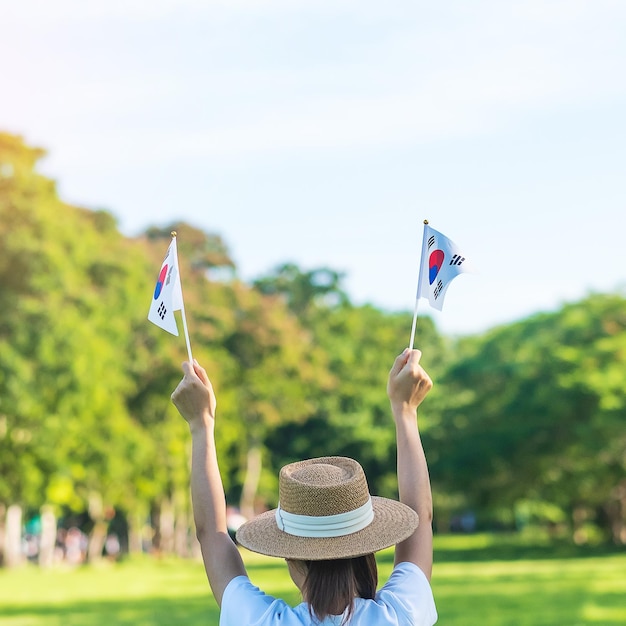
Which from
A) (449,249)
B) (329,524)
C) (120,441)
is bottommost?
(120,441)

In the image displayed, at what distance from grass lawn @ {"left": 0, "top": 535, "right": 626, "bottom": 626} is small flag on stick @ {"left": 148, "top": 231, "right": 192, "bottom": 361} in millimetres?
15834

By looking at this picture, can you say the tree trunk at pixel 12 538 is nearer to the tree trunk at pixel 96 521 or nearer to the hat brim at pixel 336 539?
the tree trunk at pixel 96 521

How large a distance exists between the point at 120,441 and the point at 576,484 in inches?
656

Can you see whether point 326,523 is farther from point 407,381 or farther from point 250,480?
point 250,480

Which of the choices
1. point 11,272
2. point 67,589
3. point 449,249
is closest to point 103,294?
point 11,272

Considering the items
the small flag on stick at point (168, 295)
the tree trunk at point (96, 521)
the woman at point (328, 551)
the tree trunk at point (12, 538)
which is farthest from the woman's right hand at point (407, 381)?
the tree trunk at point (96, 521)

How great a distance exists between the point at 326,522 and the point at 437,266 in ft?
3.53

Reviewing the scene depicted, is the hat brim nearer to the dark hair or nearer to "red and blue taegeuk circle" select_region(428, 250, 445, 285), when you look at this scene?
the dark hair

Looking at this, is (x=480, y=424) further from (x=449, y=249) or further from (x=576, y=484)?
(x=449, y=249)

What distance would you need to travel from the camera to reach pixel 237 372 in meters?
46.5

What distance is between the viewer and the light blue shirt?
2836 millimetres

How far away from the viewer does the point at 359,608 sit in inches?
112

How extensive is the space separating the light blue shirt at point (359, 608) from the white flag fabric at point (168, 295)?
902mm

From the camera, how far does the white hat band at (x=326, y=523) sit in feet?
9.38
